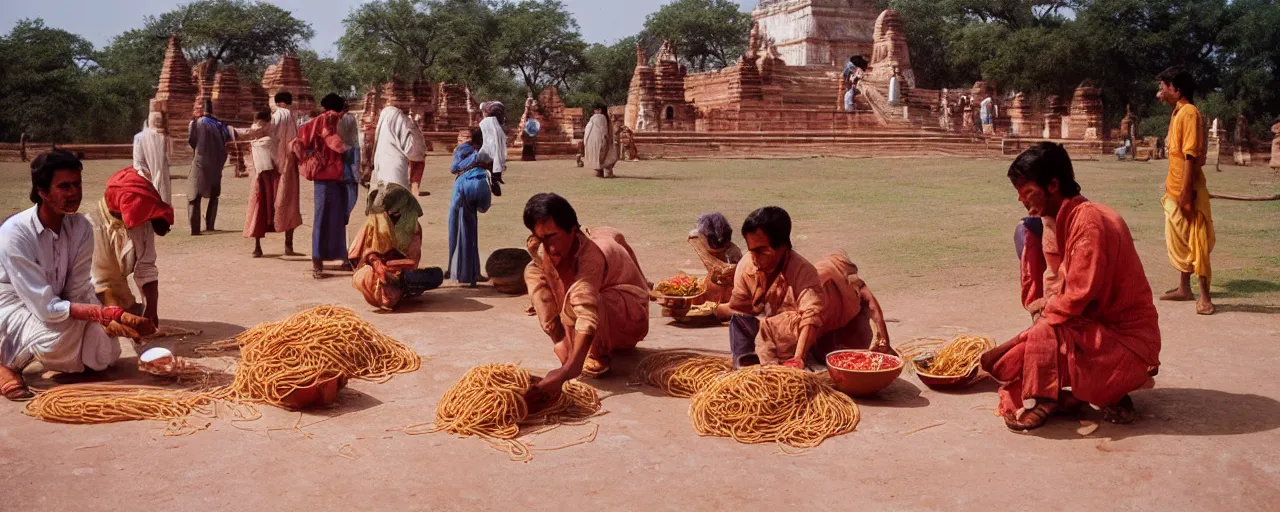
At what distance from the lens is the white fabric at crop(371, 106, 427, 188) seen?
7531 mm

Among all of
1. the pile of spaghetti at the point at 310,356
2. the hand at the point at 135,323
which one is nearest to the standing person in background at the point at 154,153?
the pile of spaghetti at the point at 310,356

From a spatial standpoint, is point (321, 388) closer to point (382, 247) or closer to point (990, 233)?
point (382, 247)

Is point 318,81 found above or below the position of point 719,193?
above

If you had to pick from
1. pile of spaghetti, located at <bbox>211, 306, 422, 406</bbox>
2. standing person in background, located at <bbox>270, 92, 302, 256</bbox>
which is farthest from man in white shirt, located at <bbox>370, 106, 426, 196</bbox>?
pile of spaghetti, located at <bbox>211, 306, 422, 406</bbox>

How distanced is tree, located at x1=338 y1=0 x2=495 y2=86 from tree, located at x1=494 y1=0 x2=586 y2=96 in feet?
3.96

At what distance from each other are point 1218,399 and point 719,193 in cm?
1068

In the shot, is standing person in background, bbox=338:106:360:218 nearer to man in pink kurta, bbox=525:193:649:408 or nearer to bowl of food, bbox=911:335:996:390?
man in pink kurta, bbox=525:193:649:408

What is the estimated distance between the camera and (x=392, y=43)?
1769 inches

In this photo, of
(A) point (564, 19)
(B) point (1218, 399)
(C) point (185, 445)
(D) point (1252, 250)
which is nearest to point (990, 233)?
(D) point (1252, 250)

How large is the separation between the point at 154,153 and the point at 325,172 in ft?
7.07

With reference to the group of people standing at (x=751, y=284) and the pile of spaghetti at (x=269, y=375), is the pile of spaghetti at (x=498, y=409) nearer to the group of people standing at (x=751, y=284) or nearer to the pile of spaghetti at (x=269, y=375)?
the group of people standing at (x=751, y=284)

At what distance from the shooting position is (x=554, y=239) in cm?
439

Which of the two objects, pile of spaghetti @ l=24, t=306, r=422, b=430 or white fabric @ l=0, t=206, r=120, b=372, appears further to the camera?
white fabric @ l=0, t=206, r=120, b=372

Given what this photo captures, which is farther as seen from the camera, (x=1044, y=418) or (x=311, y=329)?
(x=311, y=329)
